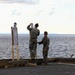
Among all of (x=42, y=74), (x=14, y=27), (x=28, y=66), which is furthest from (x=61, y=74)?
(x=14, y=27)

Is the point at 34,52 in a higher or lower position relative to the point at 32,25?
lower

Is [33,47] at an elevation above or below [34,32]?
below

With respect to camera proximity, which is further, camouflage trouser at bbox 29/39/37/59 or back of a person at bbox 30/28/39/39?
camouflage trouser at bbox 29/39/37/59

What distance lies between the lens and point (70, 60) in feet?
84.1

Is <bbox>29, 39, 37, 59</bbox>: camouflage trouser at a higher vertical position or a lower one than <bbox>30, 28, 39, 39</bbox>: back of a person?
lower

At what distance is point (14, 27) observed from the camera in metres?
24.1

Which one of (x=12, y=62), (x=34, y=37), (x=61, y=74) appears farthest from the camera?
(x=34, y=37)

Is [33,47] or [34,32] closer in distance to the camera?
[34,32]

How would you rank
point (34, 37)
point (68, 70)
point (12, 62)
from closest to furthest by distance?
Answer: point (68, 70)
point (12, 62)
point (34, 37)

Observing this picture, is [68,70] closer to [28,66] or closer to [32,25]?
[28,66]

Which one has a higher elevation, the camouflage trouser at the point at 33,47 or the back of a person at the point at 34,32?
the back of a person at the point at 34,32

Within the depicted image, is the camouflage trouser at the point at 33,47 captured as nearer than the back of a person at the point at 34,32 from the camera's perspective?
No

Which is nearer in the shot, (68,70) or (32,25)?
(68,70)

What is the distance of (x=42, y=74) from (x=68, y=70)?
6.71 feet
